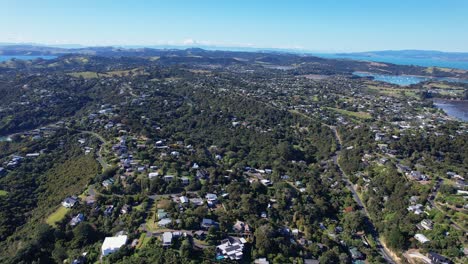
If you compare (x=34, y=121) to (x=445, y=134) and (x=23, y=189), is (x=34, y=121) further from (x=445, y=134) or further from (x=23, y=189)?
(x=445, y=134)

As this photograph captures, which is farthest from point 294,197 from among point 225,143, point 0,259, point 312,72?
point 312,72

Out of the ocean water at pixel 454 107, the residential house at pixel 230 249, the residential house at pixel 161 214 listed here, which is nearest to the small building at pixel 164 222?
the residential house at pixel 161 214

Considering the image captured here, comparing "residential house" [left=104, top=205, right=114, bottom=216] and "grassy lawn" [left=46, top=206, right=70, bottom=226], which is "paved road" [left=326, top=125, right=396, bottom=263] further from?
"grassy lawn" [left=46, top=206, right=70, bottom=226]

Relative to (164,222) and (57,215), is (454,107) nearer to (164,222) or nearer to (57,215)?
(164,222)

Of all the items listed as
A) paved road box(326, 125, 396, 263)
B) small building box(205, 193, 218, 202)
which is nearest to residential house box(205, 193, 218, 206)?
small building box(205, 193, 218, 202)

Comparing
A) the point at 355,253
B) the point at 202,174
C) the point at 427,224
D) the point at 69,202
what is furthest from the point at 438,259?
Result: the point at 69,202
